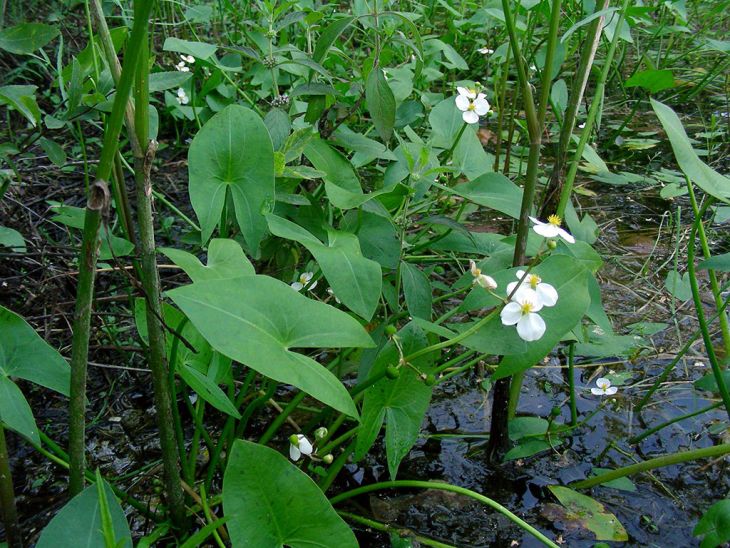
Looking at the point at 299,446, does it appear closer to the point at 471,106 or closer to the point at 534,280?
the point at 534,280

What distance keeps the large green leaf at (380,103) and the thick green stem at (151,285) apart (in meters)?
0.39

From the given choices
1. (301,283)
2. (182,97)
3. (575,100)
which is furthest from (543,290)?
(182,97)

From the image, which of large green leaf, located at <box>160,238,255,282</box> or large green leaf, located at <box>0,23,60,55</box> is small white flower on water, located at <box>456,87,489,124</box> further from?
large green leaf, located at <box>0,23,60,55</box>

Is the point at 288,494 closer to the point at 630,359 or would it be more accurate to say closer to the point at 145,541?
the point at 145,541

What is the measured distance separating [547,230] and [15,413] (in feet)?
1.93

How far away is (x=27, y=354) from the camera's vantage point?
78cm

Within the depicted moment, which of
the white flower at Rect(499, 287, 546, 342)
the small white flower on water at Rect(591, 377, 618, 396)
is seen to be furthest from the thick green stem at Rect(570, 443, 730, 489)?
the white flower at Rect(499, 287, 546, 342)

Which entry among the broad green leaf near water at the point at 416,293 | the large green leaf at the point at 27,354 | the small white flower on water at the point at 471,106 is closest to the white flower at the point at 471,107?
the small white flower on water at the point at 471,106

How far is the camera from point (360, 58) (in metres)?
2.07

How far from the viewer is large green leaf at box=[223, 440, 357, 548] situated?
68cm

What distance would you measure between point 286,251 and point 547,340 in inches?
20.0

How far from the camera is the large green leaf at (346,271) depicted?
793 mm

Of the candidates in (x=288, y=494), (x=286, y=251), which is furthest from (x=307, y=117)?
(x=288, y=494)

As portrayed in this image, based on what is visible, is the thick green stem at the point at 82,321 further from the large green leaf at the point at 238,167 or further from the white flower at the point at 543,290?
the white flower at the point at 543,290
